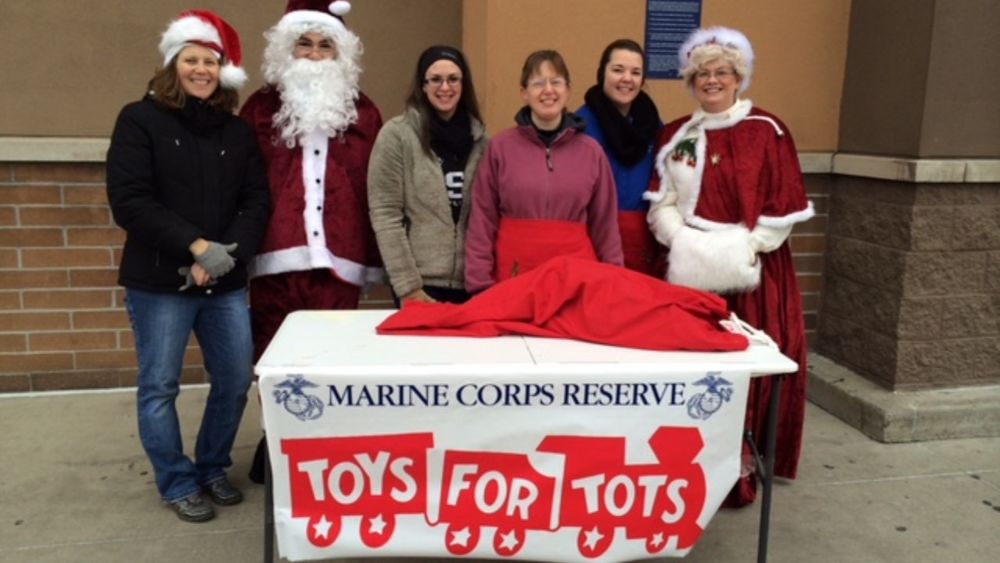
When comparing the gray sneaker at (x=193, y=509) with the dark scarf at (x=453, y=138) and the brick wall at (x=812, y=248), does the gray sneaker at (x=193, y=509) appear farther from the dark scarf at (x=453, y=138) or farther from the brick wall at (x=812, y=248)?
the brick wall at (x=812, y=248)

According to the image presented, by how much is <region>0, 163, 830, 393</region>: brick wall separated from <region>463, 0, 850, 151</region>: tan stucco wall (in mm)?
A: 2116

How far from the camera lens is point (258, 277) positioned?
325 cm

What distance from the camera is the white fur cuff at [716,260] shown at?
10.4 ft

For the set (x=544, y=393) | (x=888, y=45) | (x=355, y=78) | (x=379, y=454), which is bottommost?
(x=379, y=454)

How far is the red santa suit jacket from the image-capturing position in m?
3.16

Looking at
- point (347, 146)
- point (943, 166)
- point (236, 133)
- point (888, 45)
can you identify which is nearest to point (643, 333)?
point (347, 146)

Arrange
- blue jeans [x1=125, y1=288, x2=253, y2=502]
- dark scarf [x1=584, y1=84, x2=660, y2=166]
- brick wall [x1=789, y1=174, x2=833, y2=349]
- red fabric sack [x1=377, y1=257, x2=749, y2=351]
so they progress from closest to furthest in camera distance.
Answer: red fabric sack [x1=377, y1=257, x2=749, y2=351], blue jeans [x1=125, y1=288, x2=253, y2=502], dark scarf [x1=584, y1=84, x2=660, y2=166], brick wall [x1=789, y1=174, x2=833, y2=349]

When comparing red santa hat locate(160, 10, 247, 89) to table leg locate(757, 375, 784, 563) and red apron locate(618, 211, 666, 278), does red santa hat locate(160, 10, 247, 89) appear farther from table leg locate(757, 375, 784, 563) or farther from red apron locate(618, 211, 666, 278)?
table leg locate(757, 375, 784, 563)

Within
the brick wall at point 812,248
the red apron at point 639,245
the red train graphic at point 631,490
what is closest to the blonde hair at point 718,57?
the red apron at point 639,245

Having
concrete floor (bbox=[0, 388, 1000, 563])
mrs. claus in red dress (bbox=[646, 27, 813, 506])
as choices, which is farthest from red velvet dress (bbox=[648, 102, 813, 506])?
concrete floor (bbox=[0, 388, 1000, 563])

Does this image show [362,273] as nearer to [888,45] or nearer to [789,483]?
[789,483]

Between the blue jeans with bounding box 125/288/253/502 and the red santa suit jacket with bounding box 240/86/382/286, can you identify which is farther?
the red santa suit jacket with bounding box 240/86/382/286

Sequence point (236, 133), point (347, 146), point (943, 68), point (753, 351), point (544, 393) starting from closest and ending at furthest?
1. point (544, 393)
2. point (753, 351)
3. point (236, 133)
4. point (347, 146)
5. point (943, 68)

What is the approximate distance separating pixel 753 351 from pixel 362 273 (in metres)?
1.56
